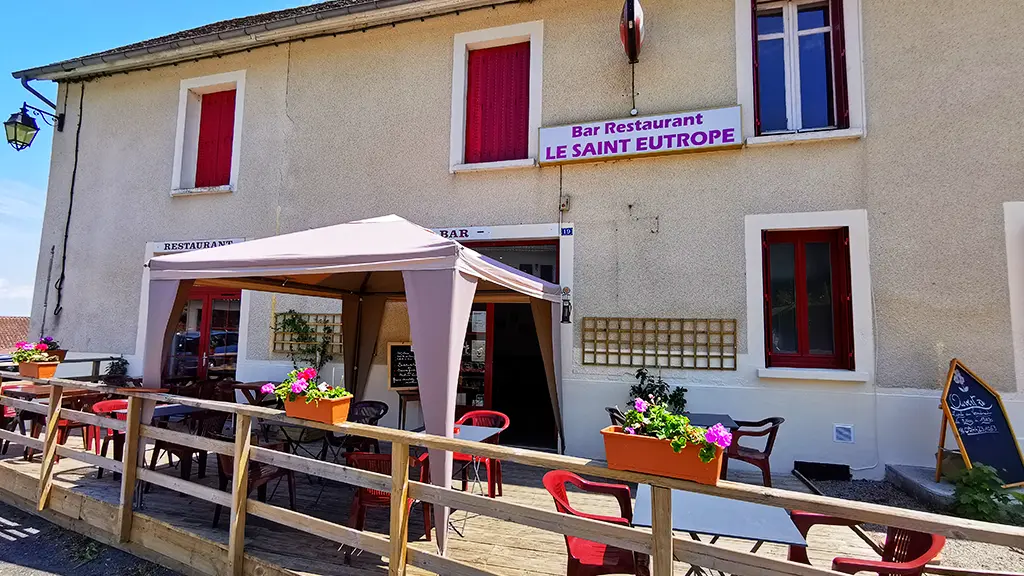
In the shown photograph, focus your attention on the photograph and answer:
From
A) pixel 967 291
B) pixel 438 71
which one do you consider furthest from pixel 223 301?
pixel 967 291

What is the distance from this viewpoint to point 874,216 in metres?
5.13

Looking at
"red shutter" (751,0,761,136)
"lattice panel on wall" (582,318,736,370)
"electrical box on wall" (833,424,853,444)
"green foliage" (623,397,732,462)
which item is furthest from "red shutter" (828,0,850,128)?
"green foliage" (623,397,732,462)

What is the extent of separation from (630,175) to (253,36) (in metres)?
5.77

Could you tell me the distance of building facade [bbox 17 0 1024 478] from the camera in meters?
4.96

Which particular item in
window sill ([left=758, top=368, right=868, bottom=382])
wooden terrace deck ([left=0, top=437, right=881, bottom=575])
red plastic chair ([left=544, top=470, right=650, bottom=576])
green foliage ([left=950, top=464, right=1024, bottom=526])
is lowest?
wooden terrace deck ([left=0, top=437, right=881, bottom=575])

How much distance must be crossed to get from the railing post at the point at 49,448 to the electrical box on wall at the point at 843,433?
7.15 metres

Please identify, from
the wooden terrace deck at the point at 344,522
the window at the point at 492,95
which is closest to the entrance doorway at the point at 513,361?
the window at the point at 492,95

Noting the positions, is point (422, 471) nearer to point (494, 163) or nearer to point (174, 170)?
point (494, 163)

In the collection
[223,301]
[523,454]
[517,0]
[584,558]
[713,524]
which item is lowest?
[584,558]

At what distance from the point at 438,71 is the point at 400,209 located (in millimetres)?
1900

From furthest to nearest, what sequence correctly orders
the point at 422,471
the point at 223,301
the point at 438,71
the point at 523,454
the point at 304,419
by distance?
the point at 223,301 → the point at 438,71 → the point at 422,471 → the point at 304,419 → the point at 523,454

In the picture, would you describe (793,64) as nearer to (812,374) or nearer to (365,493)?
(812,374)

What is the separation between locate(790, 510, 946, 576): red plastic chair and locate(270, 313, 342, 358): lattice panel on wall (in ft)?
18.9

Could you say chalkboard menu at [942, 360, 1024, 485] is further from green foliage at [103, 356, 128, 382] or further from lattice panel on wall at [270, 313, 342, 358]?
green foliage at [103, 356, 128, 382]
